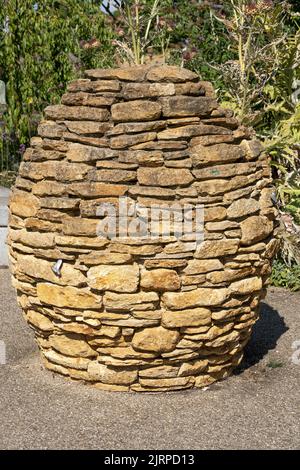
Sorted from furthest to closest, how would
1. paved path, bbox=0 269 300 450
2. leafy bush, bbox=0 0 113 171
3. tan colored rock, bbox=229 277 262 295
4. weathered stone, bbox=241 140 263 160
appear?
leafy bush, bbox=0 0 113 171 < weathered stone, bbox=241 140 263 160 < tan colored rock, bbox=229 277 262 295 < paved path, bbox=0 269 300 450

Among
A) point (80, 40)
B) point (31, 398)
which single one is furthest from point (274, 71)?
point (31, 398)

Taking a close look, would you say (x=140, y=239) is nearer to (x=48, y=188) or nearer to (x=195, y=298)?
(x=195, y=298)

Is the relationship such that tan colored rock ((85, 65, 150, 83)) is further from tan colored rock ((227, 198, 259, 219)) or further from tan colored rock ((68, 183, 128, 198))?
tan colored rock ((227, 198, 259, 219))

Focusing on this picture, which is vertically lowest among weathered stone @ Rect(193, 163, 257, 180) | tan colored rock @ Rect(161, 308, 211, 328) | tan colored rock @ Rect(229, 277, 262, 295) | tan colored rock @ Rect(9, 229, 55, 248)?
tan colored rock @ Rect(161, 308, 211, 328)

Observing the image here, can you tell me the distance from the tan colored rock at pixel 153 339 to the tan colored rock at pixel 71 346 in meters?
0.30

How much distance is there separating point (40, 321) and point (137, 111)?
135 centimetres

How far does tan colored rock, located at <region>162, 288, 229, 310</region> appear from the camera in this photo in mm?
3682

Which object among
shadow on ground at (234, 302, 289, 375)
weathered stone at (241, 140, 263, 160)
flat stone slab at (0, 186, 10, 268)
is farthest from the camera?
flat stone slab at (0, 186, 10, 268)

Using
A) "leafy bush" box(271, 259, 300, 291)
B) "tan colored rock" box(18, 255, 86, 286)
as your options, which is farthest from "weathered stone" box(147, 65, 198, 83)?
"leafy bush" box(271, 259, 300, 291)

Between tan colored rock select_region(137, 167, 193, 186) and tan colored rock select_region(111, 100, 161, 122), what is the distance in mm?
286

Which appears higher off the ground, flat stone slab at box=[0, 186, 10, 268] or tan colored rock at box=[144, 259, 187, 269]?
tan colored rock at box=[144, 259, 187, 269]

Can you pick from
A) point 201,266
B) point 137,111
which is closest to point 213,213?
point 201,266

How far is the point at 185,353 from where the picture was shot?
3.86 m

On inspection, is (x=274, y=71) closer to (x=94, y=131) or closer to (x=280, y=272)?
(x=280, y=272)
